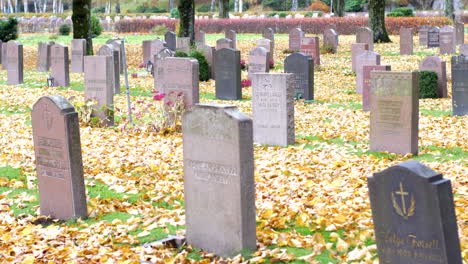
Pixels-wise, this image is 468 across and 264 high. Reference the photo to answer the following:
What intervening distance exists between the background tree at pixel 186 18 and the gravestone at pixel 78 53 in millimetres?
4848

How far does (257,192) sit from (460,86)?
297 inches

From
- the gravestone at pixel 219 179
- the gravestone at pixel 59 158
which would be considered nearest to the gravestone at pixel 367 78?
the gravestone at pixel 59 158

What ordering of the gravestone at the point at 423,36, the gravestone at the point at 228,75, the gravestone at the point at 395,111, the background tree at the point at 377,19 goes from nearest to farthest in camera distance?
1. the gravestone at the point at 395,111
2. the gravestone at the point at 228,75
3. the background tree at the point at 377,19
4. the gravestone at the point at 423,36

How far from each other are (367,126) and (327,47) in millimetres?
18626

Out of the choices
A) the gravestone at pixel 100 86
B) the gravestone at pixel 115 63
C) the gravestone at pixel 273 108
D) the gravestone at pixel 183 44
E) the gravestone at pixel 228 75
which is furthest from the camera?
the gravestone at pixel 183 44

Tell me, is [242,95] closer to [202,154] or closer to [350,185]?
[350,185]

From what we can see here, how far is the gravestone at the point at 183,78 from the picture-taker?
1395 centimetres

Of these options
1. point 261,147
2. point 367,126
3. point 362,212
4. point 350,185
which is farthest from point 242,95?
point 362,212

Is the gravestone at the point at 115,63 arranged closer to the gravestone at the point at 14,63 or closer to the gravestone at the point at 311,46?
the gravestone at the point at 14,63

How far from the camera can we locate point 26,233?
Answer: 767 cm

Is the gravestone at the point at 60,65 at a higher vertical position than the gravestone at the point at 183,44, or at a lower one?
lower

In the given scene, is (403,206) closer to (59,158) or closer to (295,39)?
(59,158)

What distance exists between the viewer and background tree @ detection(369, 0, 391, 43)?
1284 inches

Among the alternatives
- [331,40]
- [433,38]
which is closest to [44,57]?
[331,40]
